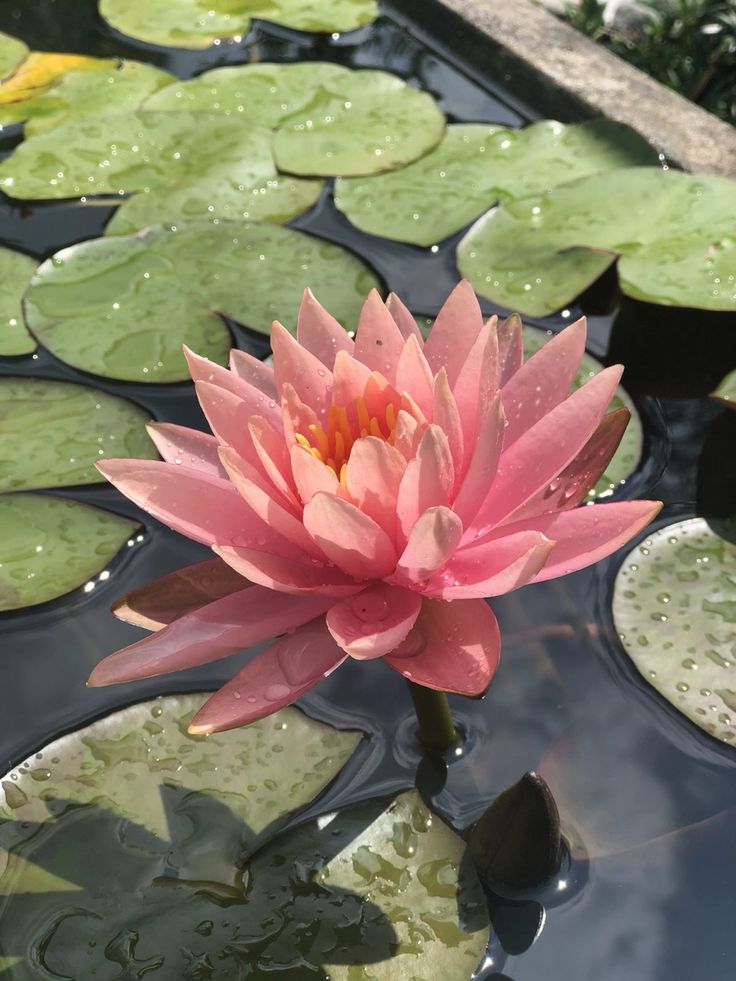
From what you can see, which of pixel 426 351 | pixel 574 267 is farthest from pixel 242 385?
pixel 574 267

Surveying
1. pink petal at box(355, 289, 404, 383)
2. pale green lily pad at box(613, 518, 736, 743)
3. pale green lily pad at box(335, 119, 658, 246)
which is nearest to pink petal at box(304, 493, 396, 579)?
pink petal at box(355, 289, 404, 383)

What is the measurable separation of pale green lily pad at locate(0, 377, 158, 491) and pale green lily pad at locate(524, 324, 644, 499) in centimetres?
68

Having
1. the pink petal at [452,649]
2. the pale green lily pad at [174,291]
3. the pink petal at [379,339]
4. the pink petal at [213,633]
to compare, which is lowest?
the pale green lily pad at [174,291]

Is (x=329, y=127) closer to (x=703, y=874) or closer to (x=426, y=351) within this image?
(x=426, y=351)

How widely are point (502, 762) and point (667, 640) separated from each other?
0.92 feet

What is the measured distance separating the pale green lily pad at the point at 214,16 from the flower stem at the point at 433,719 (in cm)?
217

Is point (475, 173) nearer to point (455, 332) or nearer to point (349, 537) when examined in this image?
point (455, 332)

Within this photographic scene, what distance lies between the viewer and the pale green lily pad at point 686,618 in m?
1.20

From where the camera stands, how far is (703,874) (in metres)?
1.08

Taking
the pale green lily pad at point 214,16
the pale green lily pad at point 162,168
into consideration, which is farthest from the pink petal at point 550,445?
the pale green lily pad at point 214,16

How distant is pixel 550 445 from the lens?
93cm

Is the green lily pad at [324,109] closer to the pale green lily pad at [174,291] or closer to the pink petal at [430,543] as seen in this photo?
the pale green lily pad at [174,291]

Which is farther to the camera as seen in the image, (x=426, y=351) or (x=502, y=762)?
(x=502, y=762)

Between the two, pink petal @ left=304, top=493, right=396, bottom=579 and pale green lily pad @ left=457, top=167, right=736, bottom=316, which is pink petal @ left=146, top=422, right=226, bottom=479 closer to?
pink petal @ left=304, top=493, right=396, bottom=579
